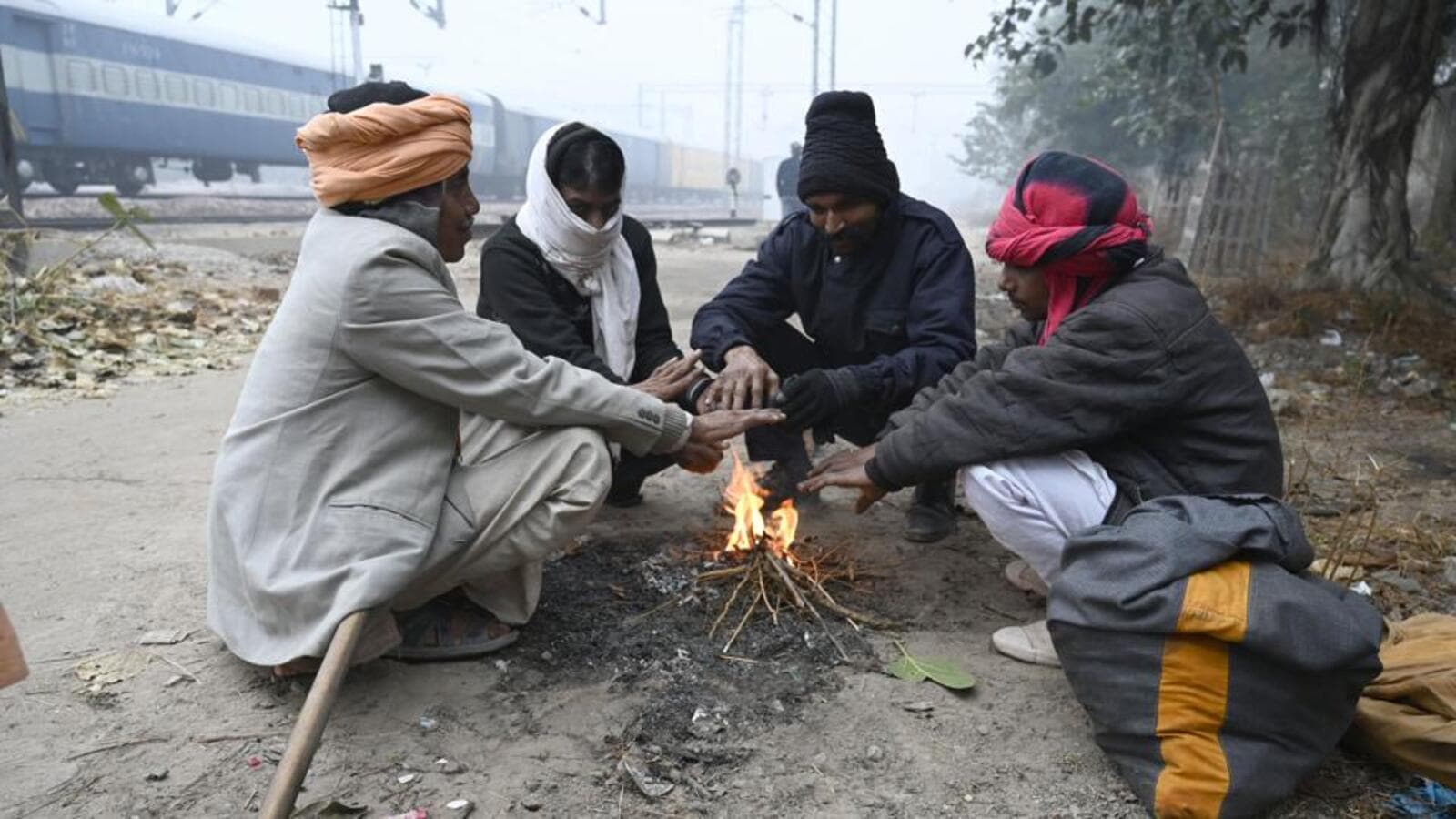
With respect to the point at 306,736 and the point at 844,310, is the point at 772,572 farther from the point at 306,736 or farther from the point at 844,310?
the point at 306,736

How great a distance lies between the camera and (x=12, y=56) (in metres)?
17.0

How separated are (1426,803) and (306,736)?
2.31 m

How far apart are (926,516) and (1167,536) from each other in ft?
5.32

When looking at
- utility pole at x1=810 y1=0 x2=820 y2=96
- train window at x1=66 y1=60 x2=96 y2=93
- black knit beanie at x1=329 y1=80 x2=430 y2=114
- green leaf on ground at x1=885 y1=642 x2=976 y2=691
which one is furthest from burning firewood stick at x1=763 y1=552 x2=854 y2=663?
utility pole at x1=810 y1=0 x2=820 y2=96

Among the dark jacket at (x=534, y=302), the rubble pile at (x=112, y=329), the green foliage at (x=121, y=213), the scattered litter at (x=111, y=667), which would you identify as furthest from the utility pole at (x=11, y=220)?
the scattered litter at (x=111, y=667)

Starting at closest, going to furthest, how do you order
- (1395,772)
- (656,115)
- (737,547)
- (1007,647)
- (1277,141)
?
(1395,772) < (1007,647) < (737,547) < (1277,141) < (656,115)

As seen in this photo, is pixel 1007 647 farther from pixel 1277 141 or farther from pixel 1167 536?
pixel 1277 141

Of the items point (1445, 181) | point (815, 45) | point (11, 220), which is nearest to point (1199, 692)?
point (11, 220)

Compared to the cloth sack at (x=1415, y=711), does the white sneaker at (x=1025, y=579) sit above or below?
below

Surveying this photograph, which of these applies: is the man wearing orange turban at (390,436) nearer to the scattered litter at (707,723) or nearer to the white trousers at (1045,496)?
the scattered litter at (707,723)

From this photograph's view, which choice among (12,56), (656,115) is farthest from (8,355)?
(656,115)

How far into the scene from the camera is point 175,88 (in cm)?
2020

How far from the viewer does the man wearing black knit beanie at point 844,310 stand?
343 cm

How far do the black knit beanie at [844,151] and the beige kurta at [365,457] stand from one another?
139cm
